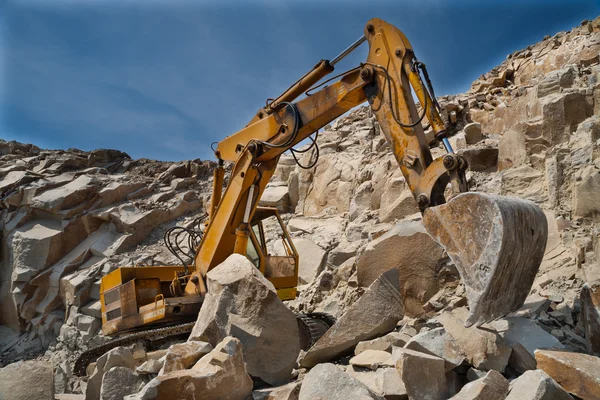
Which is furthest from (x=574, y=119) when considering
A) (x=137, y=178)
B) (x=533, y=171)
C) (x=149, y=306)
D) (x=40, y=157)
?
(x=40, y=157)

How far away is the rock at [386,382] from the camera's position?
109 inches

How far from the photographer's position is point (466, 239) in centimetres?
318

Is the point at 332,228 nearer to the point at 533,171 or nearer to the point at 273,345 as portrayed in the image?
the point at 533,171

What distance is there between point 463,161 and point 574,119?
4213mm

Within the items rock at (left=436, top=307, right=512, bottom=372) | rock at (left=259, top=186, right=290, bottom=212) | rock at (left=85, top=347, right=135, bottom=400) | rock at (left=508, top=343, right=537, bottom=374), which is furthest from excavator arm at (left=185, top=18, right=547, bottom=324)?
rock at (left=259, top=186, right=290, bottom=212)

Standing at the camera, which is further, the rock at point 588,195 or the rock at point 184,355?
the rock at point 588,195

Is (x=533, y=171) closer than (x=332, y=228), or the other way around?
(x=533, y=171)

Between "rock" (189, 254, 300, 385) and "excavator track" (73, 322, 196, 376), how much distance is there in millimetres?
2002

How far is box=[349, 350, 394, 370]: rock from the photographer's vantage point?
127 inches

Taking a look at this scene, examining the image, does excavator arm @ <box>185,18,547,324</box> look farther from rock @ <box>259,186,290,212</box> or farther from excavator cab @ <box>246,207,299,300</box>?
rock @ <box>259,186,290,212</box>

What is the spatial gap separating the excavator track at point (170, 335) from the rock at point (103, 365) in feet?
4.05

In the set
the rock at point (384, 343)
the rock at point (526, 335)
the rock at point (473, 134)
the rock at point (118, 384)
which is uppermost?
the rock at point (473, 134)

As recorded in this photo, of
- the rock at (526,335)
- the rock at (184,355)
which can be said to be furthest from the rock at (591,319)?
the rock at (184,355)

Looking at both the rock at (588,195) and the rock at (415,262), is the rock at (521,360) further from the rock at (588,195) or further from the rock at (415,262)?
the rock at (588,195)
